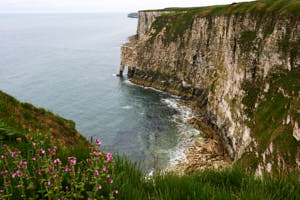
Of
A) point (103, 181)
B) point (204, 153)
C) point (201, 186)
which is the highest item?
point (103, 181)

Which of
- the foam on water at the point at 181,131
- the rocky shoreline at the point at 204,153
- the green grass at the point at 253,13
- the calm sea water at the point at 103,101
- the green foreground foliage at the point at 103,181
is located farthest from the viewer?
the calm sea water at the point at 103,101

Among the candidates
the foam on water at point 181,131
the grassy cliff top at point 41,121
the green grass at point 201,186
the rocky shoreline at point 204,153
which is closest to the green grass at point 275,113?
the rocky shoreline at point 204,153

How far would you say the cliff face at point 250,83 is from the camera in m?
27.2

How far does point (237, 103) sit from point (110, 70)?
66129 mm

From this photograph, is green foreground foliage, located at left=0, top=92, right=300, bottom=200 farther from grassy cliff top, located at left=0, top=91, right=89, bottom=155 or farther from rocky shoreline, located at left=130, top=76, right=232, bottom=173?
rocky shoreline, located at left=130, top=76, right=232, bottom=173

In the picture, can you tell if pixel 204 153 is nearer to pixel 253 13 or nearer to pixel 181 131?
pixel 181 131

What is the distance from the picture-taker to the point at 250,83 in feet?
129

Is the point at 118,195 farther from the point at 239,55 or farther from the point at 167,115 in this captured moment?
the point at 167,115

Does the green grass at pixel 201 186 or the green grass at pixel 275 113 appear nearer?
the green grass at pixel 201 186

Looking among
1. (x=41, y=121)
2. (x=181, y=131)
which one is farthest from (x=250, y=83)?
(x=41, y=121)

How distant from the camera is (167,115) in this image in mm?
55844

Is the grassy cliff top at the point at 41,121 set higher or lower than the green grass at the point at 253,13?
lower

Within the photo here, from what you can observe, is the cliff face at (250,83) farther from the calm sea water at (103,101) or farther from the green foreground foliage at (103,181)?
the green foreground foliage at (103,181)

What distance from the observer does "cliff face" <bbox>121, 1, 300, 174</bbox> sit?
2717cm
